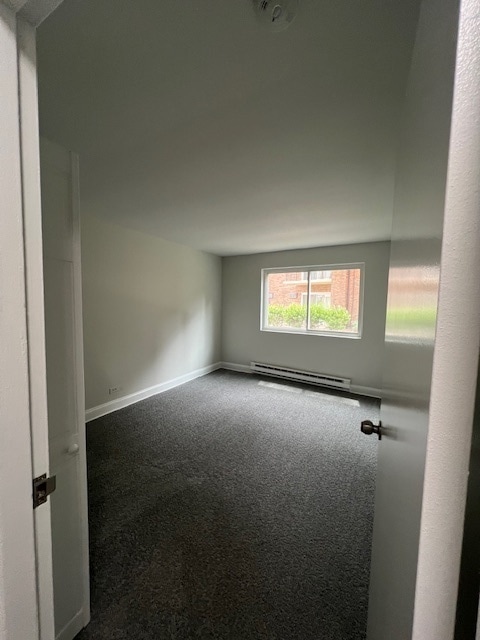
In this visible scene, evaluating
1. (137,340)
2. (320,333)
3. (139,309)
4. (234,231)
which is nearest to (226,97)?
(234,231)

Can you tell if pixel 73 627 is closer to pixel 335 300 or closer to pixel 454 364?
pixel 454 364

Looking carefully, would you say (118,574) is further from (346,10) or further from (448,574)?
(346,10)

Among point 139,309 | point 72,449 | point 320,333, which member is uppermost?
point 139,309

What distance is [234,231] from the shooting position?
3.41 metres

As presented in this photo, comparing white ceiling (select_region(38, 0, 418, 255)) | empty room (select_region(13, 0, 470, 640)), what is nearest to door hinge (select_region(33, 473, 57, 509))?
empty room (select_region(13, 0, 470, 640))

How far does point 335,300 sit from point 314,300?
35 cm

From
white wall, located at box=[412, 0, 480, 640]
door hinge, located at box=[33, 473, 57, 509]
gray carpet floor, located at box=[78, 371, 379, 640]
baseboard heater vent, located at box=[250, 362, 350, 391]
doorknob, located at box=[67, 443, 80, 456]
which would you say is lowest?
gray carpet floor, located at box=[78, 371, 379, 640]

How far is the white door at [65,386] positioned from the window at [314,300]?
387 centimetres

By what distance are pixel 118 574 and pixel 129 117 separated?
239 cm

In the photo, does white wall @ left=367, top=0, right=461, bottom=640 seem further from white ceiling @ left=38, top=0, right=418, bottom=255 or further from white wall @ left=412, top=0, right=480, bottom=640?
white ceiling @ left=38, top=0, right=418, bottom=255

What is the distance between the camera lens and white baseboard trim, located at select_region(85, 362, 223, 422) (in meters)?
3.11

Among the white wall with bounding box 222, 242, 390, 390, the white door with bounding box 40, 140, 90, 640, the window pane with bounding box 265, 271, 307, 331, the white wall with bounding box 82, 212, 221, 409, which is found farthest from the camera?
the window pane with bounding box 265, 271, 307, 331

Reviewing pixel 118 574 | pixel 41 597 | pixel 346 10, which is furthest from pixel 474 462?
pixel 118 574

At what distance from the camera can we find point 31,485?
581mm
